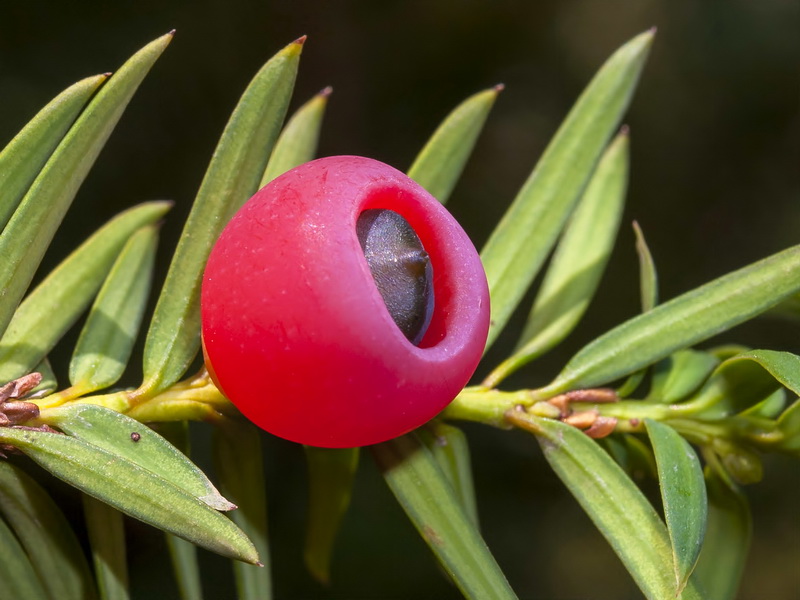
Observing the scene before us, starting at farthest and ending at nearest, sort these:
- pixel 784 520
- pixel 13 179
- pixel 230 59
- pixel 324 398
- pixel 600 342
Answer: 1. pixel 784 520
2. pixel 230 59
3. pixel 600 342
4. pixel 13 179
5. pixel 324 398

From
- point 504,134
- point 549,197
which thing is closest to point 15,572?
point 549,197

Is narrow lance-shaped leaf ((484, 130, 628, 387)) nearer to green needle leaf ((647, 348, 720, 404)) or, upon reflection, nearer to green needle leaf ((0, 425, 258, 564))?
green needle leaf ((647, 348, 720, 404))

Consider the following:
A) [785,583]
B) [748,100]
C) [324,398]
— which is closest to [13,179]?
[324,398]

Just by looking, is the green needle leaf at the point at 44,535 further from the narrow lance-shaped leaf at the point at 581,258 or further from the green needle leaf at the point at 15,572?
the narrow lance-shaped leaf at the point at 581,258

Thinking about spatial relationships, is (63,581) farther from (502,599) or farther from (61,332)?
(502,599)

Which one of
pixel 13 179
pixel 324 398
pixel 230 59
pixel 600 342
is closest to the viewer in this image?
pixel 324 398

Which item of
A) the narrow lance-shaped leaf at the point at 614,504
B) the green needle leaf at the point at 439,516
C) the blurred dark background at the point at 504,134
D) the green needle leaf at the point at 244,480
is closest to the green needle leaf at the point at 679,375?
the narrow lance-shaped leaf at the point at 614,504
